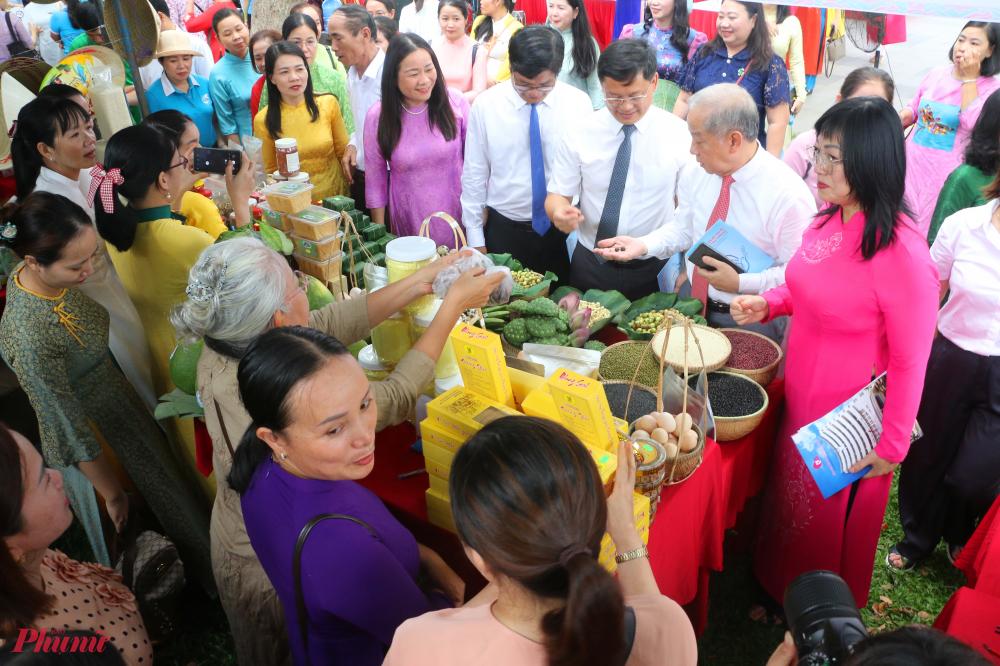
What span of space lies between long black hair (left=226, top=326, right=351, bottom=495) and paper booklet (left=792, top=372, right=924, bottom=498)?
1.34 m

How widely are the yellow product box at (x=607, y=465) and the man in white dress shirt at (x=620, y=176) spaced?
4.89 feet

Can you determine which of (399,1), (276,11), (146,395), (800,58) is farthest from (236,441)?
(399,1)

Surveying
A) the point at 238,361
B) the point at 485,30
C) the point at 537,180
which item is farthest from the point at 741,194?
the point at 485,30

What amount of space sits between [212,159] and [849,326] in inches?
100.0

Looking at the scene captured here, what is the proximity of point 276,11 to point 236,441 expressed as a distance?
5.73 m

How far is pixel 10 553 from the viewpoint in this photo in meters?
1.37

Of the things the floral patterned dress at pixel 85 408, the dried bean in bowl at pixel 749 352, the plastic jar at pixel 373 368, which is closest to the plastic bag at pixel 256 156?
the floral patterned dress at pixel 85 408

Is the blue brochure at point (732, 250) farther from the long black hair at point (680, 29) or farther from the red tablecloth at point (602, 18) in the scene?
the red tablecloth at point (602, 18)

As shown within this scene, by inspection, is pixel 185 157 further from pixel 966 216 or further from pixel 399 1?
pixel 399 1

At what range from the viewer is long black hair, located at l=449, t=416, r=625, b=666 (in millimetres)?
1027

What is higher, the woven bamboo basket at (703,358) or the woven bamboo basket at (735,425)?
the woven bamboo basket at (703,358)

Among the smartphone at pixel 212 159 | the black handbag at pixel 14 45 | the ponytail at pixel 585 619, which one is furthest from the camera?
the black handbag at pixel 14 45

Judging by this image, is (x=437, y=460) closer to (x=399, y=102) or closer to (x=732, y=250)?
(x=732, y=250)

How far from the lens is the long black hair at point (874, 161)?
6.11ft
